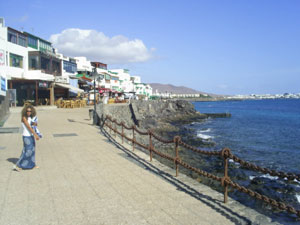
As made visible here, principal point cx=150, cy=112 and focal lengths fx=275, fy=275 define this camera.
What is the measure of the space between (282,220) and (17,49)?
106 feet

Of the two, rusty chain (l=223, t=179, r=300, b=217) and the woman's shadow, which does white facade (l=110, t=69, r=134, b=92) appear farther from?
rusty chain (l=223, t=179, r=300, b=217)

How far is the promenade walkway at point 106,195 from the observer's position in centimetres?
433

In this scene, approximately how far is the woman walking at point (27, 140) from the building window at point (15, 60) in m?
26.5

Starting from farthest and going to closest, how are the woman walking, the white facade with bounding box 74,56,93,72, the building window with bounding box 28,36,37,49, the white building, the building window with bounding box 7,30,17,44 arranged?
the white facade with bounding box 74,56,93,72 < the building window with bounding box 28,36,37,49 < the building window with bounding box 7,30,17,44 < the white building < the woman walking

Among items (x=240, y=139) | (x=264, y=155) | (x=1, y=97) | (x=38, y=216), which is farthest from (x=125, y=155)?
(x=240, y=139)

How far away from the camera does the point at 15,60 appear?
31250mm

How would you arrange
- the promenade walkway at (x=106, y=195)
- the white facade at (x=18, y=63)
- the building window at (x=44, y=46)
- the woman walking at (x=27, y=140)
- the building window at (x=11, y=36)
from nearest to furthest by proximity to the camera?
the promenade walkway at (x=106, y=195) → the woman walking at (x=27, y=140) → the white facade at (x=18, y=63) → the building window at (x=11, y=36) → the building window at (x=44, y=46)

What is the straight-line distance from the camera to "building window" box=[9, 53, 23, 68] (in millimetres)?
30352

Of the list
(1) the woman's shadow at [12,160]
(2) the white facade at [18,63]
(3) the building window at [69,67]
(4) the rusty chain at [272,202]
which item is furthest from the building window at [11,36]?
(4) the rusty chain at [272,202]

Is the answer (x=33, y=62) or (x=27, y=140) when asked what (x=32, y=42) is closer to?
(x=33, y=62)

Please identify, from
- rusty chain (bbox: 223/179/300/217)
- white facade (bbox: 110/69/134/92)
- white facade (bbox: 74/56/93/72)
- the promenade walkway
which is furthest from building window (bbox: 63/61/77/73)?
rusty chain (bbox: 223/179/300/217)

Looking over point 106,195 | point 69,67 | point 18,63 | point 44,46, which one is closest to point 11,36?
point 18,63

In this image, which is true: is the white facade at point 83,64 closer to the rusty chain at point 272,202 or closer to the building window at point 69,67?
the building window at point 69,67

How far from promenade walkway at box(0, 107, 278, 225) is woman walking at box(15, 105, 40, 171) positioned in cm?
27
